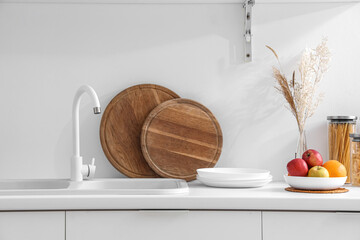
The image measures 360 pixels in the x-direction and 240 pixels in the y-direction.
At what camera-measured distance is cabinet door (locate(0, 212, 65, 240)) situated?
4.36ft

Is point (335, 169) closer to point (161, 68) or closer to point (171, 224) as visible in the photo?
point (171, 224)

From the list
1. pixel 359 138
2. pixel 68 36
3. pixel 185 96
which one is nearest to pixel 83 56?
pixel 68 36

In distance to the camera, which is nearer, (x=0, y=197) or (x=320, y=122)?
(x=0, y=197)

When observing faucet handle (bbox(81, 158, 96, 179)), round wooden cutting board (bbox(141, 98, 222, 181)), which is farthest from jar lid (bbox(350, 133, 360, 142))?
faucet handle (bbox(81, 158, 96, 179))

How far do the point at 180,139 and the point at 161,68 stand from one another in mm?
340

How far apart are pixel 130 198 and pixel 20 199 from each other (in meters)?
0.35

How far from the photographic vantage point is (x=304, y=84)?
1.80 meters

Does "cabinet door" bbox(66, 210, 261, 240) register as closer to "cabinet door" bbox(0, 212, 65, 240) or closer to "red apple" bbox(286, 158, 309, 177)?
→ "cabinet door" bbox(0, 212, 65, 240)

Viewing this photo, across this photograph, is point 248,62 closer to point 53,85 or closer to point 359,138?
point 359,138

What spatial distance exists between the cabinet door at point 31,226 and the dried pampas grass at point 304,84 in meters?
1.06

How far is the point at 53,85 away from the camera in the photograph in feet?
6.27

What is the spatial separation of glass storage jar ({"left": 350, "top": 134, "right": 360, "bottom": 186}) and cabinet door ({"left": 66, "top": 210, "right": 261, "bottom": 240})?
1.88 feet

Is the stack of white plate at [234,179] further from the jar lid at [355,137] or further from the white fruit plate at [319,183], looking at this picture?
the jar lid at [355,137]

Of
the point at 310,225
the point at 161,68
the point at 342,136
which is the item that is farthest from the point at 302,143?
the point at 161,68
